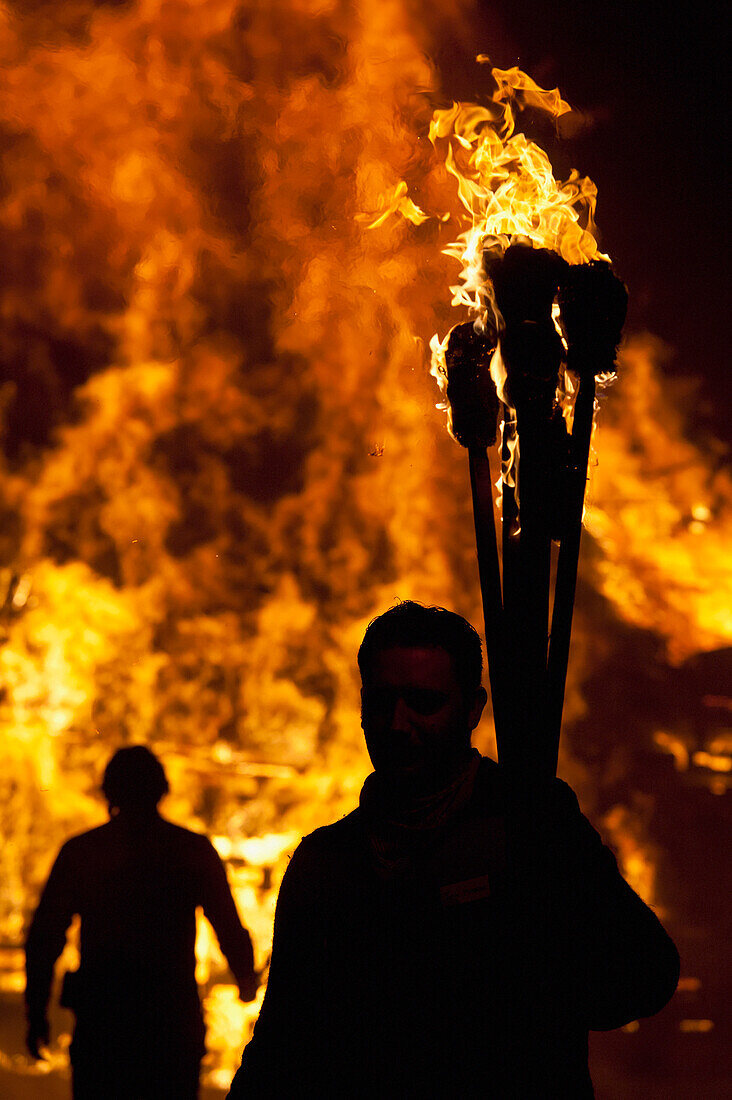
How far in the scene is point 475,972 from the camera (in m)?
1.24

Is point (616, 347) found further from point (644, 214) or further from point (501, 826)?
point (644, 214)

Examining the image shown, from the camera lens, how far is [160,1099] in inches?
120

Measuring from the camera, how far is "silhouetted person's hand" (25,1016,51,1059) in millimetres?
3133

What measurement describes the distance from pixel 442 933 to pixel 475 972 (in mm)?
67

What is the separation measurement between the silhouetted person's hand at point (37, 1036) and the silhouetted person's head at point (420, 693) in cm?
246

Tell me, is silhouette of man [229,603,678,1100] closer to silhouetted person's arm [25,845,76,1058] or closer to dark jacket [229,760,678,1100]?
dark jacket [229,760,678,1100]

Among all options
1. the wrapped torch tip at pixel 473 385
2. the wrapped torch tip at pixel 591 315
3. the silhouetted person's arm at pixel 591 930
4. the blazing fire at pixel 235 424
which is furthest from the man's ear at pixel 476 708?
the blazing fire at pixel 235 424

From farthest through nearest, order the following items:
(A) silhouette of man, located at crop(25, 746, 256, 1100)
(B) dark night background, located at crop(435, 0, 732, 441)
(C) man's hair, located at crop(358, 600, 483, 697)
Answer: (B) dark night background, located at crop(435, 0, 732, 441)
(A) silhouette of man, located at crop(25, 746, 256, 1100)
(C) man's hair, located at crop(358, 600, 483, 697)

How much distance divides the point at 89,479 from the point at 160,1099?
411cm

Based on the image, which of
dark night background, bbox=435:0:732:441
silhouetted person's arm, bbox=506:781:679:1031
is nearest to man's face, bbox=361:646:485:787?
silhouetted person's arm, bbox=506:781:679:1031

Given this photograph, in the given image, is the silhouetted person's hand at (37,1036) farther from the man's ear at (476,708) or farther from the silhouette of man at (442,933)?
the man's ear at (476,708)

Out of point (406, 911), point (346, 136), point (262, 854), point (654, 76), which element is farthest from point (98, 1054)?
point (654, 76)

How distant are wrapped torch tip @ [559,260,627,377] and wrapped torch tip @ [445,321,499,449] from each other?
0.14 m

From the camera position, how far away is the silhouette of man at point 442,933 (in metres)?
1.20
